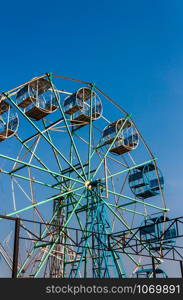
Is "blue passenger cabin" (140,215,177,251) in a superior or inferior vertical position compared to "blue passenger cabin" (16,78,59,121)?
inferior

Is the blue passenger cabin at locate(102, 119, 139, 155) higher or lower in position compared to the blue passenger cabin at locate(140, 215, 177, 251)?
higher

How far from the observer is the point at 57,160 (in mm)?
27406

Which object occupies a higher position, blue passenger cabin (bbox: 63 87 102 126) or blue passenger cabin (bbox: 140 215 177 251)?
blue passenger cabin (bbox: 63 87 102 126)

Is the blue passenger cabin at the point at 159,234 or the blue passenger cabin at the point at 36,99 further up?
the blue passenger cabin at the point at 36,99

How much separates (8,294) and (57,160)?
16794 millimetres

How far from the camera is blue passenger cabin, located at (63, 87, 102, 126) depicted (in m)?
27.0

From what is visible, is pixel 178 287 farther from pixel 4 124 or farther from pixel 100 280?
pixel 4 124

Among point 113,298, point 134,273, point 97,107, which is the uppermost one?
point 97,107

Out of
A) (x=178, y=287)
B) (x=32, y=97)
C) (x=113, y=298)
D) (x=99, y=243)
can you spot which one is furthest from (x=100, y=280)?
(x=32, y=97)

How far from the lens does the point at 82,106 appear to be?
89.4ft

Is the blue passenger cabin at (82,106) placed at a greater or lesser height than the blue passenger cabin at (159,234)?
greater

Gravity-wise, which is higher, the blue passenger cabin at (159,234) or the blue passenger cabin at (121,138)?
the blue passenger cabin at (121,138)

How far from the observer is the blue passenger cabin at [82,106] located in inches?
1065

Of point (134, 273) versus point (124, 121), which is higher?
point (124, 121)
